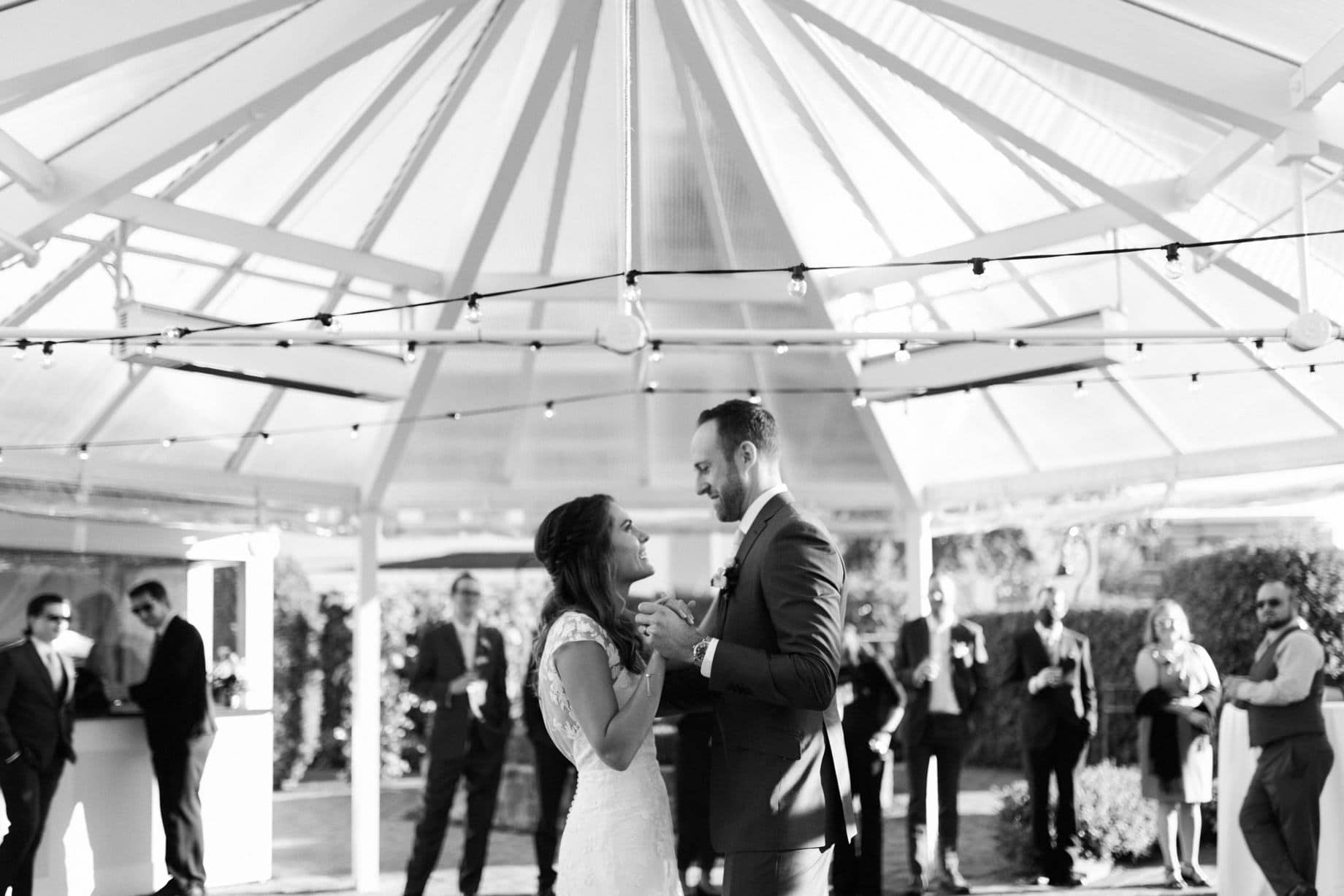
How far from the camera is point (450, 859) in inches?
377

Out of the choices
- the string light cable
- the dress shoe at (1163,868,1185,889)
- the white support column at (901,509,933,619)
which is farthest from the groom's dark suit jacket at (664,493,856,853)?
the white support column at (901,509,933,619)

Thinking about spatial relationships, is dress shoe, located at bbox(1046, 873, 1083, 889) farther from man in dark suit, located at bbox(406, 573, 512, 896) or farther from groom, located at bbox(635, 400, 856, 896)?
groom, located at bbox(635, 400, 856, 896)

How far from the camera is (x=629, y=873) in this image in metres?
3.17

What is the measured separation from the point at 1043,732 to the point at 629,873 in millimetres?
5526

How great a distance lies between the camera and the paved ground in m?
8.37

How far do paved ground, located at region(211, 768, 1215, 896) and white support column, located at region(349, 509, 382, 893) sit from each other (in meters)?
0.22

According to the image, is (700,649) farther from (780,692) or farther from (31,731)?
(31,731)

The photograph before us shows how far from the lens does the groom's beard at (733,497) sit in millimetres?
3131

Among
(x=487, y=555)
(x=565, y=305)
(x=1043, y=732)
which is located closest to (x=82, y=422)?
(x=565, y=305)

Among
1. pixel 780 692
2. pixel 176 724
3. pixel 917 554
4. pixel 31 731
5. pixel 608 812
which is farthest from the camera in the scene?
pixel 917 554

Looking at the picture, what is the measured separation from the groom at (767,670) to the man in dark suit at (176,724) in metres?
5.45

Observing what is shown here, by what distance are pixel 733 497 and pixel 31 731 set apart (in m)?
5.33

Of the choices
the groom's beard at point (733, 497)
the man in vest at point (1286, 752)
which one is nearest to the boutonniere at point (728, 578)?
the groom's beard at point (733, 497)

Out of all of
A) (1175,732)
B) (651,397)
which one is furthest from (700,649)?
(651,397)
